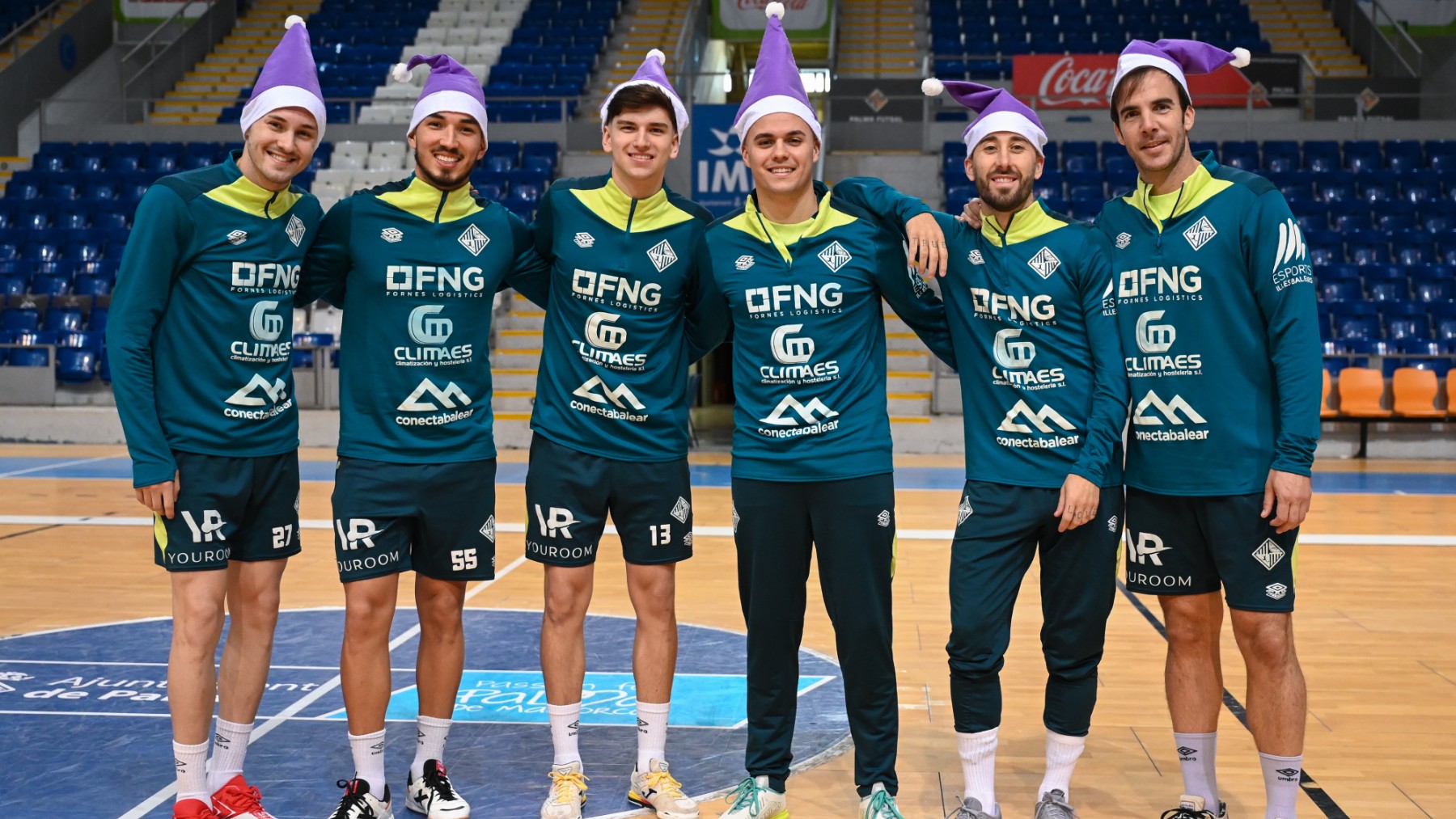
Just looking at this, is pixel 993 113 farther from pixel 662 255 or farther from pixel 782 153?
pixel 662 255

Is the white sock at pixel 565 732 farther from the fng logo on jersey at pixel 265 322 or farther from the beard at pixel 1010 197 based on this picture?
the beard at pixel 1010 197

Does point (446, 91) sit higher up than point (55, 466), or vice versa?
point (446, 91)

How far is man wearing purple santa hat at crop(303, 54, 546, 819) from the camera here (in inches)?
123

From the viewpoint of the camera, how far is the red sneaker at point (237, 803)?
2.99 meters

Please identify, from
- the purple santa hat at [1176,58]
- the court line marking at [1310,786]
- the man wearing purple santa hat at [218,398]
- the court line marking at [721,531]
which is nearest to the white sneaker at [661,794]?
the man wearing purple santa hat at [218,398]

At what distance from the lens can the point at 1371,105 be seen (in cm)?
1560

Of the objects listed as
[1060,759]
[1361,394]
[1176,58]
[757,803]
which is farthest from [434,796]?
[1361,394]

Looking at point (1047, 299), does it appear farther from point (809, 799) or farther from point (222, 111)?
point (222, 111)

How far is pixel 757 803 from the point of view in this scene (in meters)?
3.04

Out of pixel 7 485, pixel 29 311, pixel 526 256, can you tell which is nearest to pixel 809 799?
pixel 526 256

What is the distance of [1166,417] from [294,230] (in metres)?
2.24

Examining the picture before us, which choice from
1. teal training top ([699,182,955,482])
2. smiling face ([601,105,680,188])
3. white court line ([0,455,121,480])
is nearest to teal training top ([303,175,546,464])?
smiling face ([601,105,680,188])

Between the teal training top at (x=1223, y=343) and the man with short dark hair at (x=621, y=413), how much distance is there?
1169mm

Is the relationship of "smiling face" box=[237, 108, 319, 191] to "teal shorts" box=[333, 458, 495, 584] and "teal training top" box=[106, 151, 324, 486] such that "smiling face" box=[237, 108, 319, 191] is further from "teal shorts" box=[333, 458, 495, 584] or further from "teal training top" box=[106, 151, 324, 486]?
"teal shorts" box=[333, 458, 495, 584]
